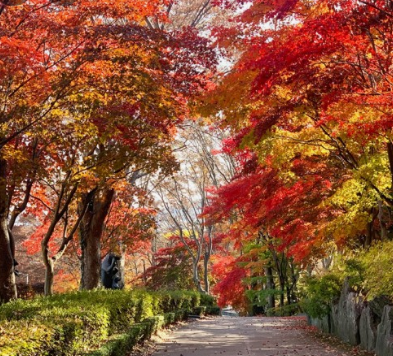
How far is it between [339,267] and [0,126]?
8104mm

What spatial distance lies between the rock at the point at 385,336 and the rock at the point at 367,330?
0.58 m

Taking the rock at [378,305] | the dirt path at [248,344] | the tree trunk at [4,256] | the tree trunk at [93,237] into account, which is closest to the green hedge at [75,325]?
the dirt path at [248,344]

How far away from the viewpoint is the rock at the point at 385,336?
706 cm

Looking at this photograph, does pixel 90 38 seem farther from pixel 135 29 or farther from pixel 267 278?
pixel 267 278

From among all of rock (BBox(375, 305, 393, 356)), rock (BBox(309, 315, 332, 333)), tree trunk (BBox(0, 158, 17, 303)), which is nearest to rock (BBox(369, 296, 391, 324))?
rock (BBox(375, 305, 393, 356))

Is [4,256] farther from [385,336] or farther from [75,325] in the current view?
[385,336]

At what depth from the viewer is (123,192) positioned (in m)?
19.2

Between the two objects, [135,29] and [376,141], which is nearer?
[135,29]

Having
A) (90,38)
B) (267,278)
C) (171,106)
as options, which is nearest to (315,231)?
(171,106)

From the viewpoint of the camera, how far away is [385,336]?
732cm

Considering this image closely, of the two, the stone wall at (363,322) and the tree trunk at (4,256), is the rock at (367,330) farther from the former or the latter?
the tree trunk at (4,256)

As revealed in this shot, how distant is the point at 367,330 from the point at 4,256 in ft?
26.2

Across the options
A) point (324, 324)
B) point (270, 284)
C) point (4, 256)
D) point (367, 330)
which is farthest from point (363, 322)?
point (270, 284)

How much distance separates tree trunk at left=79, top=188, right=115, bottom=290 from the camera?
1495 cm
